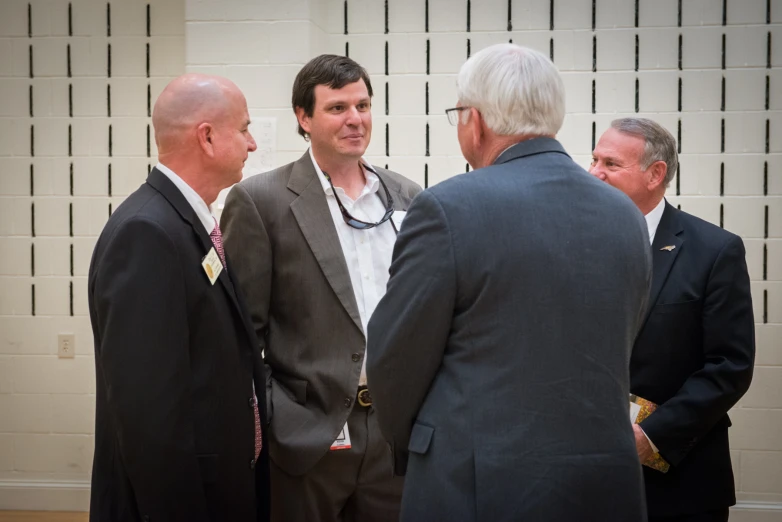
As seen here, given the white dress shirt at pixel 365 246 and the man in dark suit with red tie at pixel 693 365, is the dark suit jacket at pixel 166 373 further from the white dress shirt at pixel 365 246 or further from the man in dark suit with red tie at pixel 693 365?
the man in dark suit with red tie at pixel 693 365

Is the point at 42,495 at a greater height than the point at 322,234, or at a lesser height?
lesser

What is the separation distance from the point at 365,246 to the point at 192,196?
0.66 m

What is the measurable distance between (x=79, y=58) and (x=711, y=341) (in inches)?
136

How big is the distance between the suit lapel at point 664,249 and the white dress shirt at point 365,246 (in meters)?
0.75

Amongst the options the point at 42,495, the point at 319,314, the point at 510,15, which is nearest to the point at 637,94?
the point at 510,15

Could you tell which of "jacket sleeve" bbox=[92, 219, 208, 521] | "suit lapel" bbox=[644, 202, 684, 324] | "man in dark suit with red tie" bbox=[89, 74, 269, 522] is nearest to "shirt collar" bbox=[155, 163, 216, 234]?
"man in dark suit with red tie" bbox=[89, 74, 269, 522]

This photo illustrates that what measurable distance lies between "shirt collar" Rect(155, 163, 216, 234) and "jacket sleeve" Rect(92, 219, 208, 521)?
22cm

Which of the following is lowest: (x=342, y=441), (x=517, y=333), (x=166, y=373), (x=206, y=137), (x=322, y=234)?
(x=342, y=441)

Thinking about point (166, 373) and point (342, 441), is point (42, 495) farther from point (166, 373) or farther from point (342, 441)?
point (166, 373)

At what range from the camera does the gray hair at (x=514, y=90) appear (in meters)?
1.68

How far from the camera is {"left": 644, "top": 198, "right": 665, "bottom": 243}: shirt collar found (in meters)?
2.49

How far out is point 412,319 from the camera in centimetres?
162

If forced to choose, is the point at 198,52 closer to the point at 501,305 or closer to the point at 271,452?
the point at 271,452

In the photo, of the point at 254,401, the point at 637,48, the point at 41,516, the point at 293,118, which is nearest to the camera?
the point at 254,401
